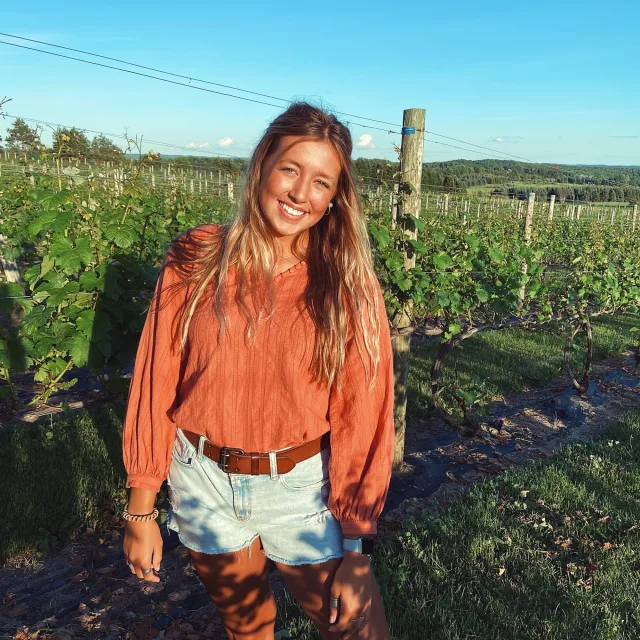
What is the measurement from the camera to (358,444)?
156cm

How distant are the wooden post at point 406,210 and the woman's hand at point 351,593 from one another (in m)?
2.53

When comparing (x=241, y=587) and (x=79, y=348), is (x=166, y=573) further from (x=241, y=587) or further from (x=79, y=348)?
(x=241, y=587)

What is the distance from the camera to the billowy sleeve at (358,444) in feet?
5.08

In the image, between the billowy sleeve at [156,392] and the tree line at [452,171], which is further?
the tree line at [452,171]

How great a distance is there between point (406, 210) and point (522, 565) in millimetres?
2362

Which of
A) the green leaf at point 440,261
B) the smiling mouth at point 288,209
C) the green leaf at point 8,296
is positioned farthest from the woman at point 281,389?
the green leaf at point 440,261

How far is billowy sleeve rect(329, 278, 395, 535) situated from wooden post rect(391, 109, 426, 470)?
8.02 ft

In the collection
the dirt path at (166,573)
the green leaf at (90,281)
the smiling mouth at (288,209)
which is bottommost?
the dirt path at (166,573)

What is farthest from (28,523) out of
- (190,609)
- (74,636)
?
(190,609)

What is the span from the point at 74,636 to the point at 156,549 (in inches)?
54.8

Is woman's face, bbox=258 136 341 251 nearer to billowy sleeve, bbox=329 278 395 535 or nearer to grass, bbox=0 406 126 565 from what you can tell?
billowy sleeve, bbox=329 278 395 535

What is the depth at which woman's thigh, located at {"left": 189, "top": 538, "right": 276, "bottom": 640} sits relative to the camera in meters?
1.70

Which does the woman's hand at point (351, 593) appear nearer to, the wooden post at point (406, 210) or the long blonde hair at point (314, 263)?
the long blonde hair at point (314, 263)

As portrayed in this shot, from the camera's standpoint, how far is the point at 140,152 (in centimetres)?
347
